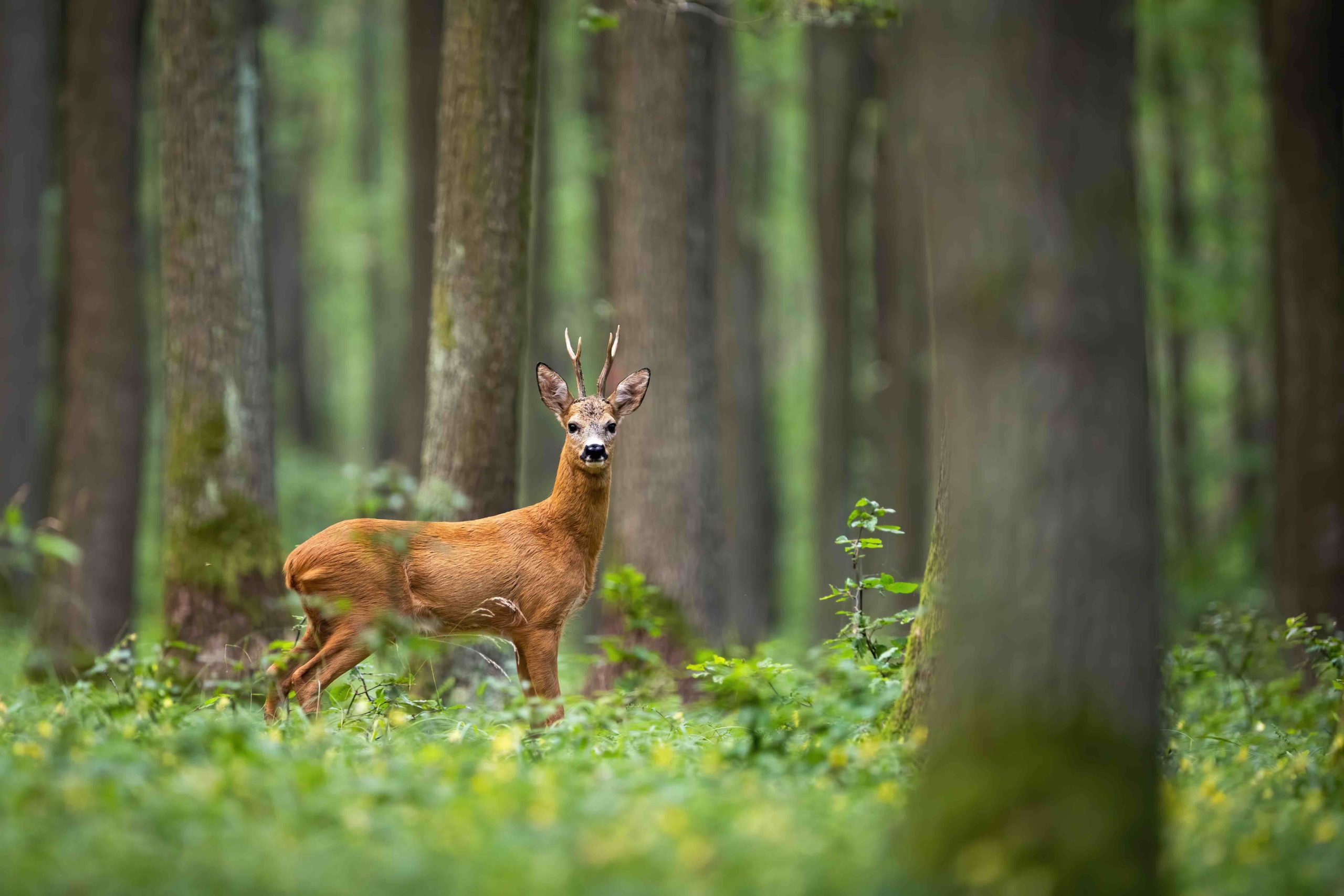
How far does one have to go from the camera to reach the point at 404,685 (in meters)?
6.19

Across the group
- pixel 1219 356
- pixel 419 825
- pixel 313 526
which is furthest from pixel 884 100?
pixel 1219 356

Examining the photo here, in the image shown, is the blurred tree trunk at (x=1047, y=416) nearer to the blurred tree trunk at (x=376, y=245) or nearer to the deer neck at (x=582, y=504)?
the deer neck at (x=582, y=504)

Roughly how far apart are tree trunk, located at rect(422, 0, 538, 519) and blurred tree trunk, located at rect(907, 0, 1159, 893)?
4.65 meters

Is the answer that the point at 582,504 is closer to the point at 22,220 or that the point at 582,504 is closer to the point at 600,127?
the point at 22,220

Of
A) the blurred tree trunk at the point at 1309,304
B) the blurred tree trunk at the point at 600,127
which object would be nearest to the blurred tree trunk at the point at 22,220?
the blurred tree trunk at the point at 600,127

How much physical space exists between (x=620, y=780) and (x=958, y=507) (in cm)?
150

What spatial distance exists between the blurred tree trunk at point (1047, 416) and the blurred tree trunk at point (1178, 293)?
1564 centimetres

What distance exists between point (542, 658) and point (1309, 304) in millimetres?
7755

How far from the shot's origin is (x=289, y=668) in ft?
20.9

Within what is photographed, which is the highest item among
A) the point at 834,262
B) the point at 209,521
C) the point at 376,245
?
the point at 376,245

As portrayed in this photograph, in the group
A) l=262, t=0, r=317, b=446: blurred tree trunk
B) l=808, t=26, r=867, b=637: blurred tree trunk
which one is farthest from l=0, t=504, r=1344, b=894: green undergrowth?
l=262, t=0, r=317, b=446: blurred tree trunk

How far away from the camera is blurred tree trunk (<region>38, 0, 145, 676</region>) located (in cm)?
1082

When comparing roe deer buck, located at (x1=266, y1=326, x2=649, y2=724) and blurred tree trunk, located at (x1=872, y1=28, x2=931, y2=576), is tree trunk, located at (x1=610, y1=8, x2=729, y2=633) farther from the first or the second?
blurred tree trunk, located at (x1=872, y1=28, x2=931, y2=576)

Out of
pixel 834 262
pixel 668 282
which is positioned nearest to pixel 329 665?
pixel 668 282
